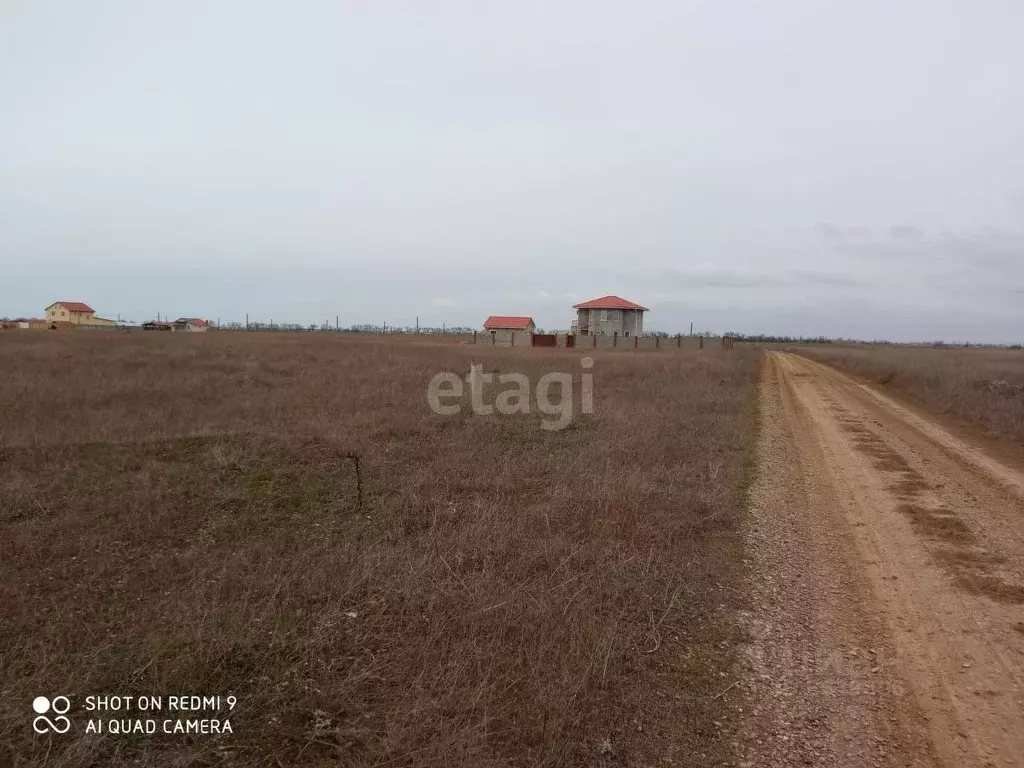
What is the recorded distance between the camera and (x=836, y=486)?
288 inches

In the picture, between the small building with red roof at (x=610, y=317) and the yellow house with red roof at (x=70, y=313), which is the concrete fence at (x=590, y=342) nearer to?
the small building with red roof at (x=610, y=317)

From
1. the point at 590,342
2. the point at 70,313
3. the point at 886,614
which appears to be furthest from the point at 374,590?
the point at 70,313

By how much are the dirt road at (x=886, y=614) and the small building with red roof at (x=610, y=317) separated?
4896cm

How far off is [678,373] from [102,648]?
63.3ft

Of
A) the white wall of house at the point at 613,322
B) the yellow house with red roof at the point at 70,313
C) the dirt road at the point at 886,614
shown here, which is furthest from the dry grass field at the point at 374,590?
the yellow house with red roof at the point at 70,313

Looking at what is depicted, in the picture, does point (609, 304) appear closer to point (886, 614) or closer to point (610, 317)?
point (610, 317)

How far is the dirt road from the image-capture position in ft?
9.16

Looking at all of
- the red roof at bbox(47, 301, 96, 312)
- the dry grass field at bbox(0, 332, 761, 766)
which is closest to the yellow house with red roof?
the red roof at bbox(47, 301, 96, 312)

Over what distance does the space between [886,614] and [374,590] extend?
359cm

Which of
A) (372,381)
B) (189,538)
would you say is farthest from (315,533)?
(372,381)

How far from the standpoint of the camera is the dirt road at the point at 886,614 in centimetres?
279

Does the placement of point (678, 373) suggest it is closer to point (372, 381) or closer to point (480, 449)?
point (372, 381)

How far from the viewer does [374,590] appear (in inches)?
161

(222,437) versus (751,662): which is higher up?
(222,437)
